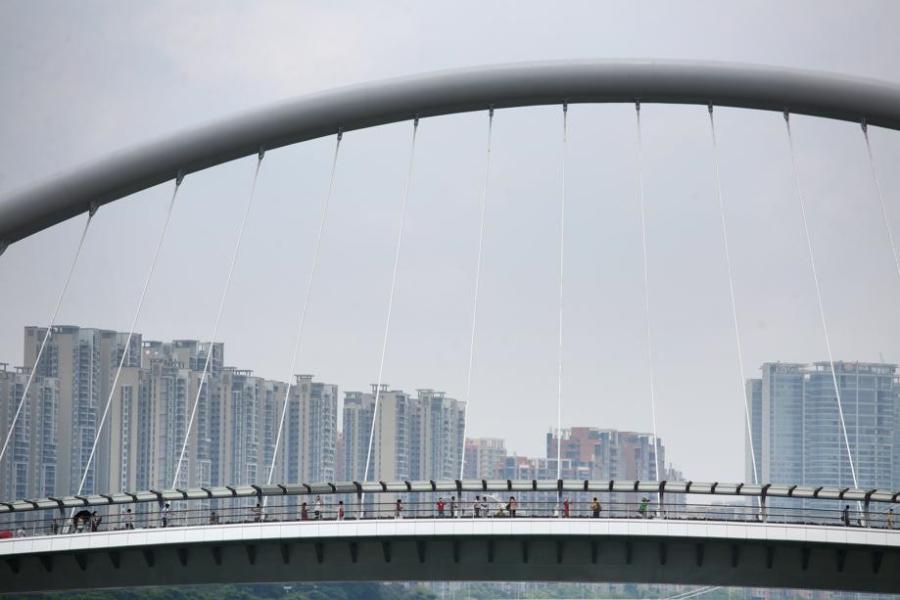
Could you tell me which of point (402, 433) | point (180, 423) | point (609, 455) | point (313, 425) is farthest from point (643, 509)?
point (609, 455)

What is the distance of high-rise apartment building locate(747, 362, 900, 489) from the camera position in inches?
5625

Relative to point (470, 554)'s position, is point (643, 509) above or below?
above

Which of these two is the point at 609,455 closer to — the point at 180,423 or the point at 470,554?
the point at 180,423

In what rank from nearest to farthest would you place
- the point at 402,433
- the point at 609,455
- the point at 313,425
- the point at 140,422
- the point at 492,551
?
1. the point at 492,551
2. the point at 140,422
3. the point at 313,425
4. the point at 402,433
5. the point at 609,455

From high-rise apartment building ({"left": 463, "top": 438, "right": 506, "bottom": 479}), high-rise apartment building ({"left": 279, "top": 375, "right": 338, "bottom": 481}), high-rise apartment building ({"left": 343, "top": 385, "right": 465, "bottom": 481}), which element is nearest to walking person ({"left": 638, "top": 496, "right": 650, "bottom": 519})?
high-rise apartment building ({"left": 279, "top": 375, "right": 338, "bottom": 481})

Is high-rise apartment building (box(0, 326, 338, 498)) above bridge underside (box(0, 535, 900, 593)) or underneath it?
above

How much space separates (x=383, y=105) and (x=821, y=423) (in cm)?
11294

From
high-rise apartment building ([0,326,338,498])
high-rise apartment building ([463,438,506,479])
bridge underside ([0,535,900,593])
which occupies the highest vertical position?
high-rise apartment building ([463,438,506,479])

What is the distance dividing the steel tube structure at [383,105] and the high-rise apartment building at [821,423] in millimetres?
105875

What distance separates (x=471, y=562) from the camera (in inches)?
1283

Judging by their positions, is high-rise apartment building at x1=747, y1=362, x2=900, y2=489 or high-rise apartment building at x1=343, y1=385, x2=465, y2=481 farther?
high-rise apartment building at x1=747, y1=362, x2=900, y2=489

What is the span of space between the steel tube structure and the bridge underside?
10042 millimetres

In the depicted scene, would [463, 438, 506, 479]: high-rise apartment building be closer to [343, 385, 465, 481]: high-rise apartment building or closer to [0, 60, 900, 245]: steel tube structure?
[343, 385, 465, 481]: high-rise apartment building

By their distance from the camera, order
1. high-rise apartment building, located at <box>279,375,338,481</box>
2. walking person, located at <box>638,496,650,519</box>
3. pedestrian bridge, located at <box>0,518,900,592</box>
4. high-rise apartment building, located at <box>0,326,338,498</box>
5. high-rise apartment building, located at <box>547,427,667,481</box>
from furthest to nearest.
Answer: high-rise apartment building, located at <box>547,427,667,481</box> → high-rise apartment building, located at <box>279,375,338,481</box> → high-rise apartment building, located at <box>0,326,338,498</box> → walking person, located at <box>638,496,650,519</box> → pedestrian bridge, located at <box>0,518,900,592</box>
